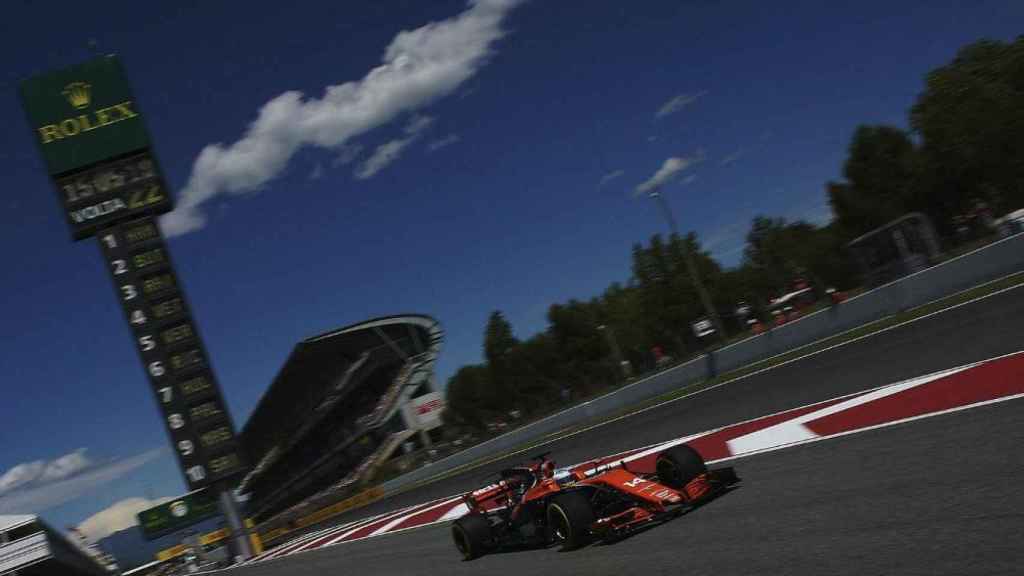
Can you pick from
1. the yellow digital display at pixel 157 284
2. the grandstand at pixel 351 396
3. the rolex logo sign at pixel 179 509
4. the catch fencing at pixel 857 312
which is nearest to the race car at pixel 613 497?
the catch fencing at pixel 857 312

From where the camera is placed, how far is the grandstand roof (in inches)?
2744

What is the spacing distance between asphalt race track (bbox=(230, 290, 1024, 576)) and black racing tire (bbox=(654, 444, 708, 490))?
294 mm

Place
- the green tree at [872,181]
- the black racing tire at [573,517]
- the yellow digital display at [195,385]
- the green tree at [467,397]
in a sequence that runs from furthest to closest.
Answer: the green tree at [467,397] < the green tree at [872,181] < the yellow digital display at [195,385] < the black racing tire at [573,517]

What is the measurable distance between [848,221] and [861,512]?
53.1 meters

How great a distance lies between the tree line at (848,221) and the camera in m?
44.0

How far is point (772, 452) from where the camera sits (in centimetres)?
893

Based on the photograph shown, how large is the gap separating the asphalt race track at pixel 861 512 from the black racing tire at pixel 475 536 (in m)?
0.16

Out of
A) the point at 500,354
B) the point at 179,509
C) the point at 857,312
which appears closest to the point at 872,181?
the point at 500,354

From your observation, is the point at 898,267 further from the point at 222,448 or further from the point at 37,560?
the point at 37,560

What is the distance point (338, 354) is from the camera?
73812 millimetres

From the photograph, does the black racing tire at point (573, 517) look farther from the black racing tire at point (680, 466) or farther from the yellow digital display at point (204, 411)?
the yellow digital display at point (204, 411)

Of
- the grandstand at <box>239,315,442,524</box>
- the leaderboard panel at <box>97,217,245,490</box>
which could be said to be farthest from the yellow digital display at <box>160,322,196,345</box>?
the grandstand at <box>239,315,442,524</box>

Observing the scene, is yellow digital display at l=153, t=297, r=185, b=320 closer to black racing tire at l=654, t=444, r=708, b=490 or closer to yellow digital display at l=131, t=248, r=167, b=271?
yellow digital display at l=131, t=248, r=167, b=271

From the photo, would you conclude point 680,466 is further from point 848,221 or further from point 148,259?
point 848,221
